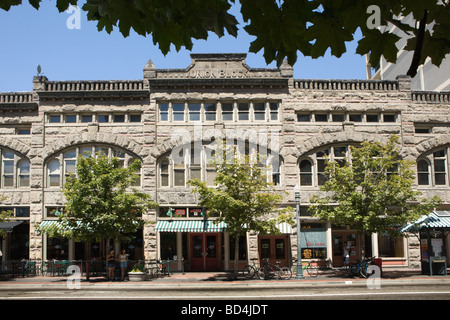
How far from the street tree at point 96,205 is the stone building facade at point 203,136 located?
11.8 ft

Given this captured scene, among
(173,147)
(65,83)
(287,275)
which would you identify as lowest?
(287,275)

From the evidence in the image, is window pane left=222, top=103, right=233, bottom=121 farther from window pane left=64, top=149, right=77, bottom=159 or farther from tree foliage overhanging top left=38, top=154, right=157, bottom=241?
window pane left=64, top=149, right=77, bottom=159

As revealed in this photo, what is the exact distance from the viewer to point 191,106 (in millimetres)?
26766

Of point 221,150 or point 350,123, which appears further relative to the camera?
point 350,123

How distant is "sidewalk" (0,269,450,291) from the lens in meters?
19.4

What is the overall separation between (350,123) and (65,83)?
60.7 ft

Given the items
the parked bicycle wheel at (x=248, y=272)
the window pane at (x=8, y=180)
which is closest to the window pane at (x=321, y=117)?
the parked bicycle wheel at (x=248, y=272)

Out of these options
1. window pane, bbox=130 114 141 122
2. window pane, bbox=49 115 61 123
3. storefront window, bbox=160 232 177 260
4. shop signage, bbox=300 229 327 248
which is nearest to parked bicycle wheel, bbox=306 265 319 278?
shop signage, bbox=300 229 327 248

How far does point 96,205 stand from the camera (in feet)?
70.3

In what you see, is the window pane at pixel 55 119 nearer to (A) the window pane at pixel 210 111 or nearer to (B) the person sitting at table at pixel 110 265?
(A) the window pane at pixel 210 111

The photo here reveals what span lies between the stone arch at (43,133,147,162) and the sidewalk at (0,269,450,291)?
790 centimetres

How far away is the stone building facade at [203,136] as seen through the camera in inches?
1013
